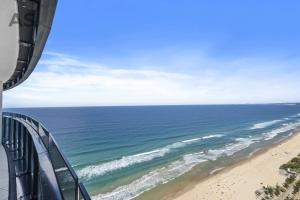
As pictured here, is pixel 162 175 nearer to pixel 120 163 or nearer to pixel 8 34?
pixel 120 163

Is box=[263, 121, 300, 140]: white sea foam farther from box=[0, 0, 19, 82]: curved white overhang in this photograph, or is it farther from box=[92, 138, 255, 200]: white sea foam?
box=[0, 0, 19, 82]: curved white overhang

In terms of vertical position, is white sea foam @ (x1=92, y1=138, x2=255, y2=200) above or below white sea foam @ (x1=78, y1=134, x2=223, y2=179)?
below

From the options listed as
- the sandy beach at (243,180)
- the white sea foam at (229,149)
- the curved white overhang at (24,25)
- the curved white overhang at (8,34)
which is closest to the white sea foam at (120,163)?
the white sea foam at (229,149)

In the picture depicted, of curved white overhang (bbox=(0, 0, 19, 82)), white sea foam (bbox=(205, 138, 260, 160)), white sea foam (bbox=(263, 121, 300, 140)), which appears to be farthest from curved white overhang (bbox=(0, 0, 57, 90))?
white sea foam (bbox=(263, 121, 300, 140))

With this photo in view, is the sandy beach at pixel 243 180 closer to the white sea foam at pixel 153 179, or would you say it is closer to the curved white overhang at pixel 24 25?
the white sea foam at pixel 153 179

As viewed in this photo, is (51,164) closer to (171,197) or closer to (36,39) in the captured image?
(36,39)

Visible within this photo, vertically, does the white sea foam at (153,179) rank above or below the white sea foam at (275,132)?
below
